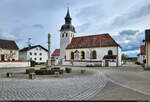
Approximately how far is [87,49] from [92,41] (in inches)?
131

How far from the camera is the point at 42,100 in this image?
4.65 m

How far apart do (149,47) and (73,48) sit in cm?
2426

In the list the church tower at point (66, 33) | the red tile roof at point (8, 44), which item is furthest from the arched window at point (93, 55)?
the red tile roof at point (8, 44)

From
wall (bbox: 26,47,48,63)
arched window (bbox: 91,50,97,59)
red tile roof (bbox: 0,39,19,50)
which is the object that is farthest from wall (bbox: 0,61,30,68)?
arched window (bbox: 91,50,97,59)

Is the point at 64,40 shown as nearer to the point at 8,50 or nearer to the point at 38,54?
the point at 38,54

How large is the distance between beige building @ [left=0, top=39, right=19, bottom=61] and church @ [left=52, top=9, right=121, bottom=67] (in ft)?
57.5

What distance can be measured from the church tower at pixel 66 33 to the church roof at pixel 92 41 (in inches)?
79.1

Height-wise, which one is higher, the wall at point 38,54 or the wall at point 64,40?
the wall at point 64,40

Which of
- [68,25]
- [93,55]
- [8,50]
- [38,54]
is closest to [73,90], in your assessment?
[93,55]

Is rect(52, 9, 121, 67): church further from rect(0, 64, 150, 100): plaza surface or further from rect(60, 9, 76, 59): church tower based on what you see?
rect(0, 64, 150, 100): plaza surface

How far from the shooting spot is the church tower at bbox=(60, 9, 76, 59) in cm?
4309

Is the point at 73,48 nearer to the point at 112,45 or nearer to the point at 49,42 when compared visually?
the point at 112,45

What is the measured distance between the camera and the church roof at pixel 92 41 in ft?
114

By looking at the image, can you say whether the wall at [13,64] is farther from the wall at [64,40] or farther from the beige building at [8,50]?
the wall at [64,40]
